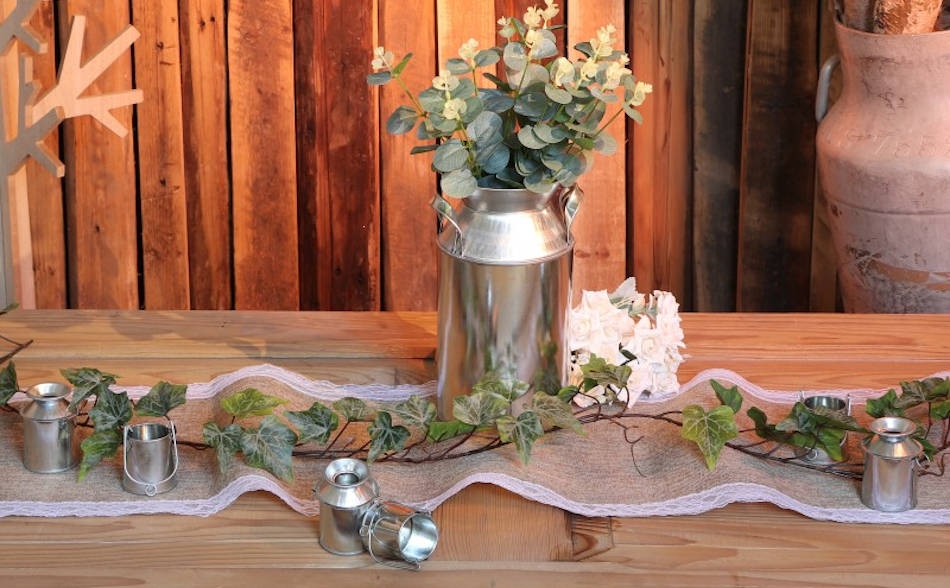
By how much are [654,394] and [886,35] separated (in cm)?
114

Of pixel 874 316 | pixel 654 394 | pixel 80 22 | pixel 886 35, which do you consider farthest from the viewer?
pixel 886 35

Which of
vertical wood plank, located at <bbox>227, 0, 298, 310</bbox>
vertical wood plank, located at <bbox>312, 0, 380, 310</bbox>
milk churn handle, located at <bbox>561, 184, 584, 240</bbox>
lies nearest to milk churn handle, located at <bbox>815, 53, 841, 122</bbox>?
vertical wood plank, located at <bbox>312, 0, 380, 310</bbox>

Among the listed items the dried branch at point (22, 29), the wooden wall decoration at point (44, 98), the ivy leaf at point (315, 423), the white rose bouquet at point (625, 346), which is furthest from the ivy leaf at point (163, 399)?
the dried branch at point (22, 29)

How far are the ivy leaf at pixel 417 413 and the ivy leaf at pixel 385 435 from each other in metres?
0.03

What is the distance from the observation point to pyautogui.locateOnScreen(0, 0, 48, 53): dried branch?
2.18 m

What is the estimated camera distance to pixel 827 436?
1.39 metres

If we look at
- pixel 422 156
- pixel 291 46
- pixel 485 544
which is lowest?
pixel 485 544

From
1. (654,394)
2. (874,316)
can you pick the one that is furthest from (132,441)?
(874,316)

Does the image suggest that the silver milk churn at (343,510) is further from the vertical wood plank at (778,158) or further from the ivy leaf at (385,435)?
the vertical wood plank at (778,158)

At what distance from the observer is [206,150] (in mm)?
2969

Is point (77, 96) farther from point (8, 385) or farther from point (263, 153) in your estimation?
point (8, 385)

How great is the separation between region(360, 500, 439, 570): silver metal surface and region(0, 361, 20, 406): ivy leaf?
512mm

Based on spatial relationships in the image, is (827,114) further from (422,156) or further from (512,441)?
(512,441)

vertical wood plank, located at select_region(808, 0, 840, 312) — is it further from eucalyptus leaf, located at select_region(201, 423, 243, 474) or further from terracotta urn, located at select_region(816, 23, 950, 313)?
eucalyptus leaf, located at select_region(201, 423, 243, 474)
